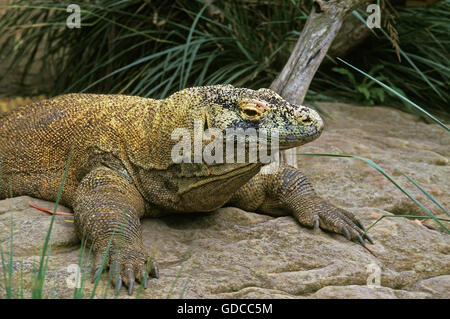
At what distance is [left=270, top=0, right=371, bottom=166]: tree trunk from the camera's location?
16.7 feet

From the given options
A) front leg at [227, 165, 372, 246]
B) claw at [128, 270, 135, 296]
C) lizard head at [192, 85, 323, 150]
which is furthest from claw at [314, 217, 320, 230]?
claw at [128, 270, 135, 296]

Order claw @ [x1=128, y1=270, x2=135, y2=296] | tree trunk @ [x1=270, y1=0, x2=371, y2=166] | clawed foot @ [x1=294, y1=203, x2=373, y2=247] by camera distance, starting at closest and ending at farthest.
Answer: claw @ [x1=128, y1=270, x2=135, y2=296] < clawed foot @ [x1=294, y1=203, x2=373, y2=247] < tree trunk @ [x1=270, y1=0, x2=371, y2=166]

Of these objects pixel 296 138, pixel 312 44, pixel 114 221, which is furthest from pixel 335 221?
pixel 312 44

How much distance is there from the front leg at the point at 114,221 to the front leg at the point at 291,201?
0.88m

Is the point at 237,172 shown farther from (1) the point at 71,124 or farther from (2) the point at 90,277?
(1) the point at 71,124

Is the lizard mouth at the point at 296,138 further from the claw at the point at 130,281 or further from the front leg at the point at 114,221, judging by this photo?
the claw at the point at 130,281

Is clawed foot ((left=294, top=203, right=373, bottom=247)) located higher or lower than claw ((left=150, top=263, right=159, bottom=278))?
lower

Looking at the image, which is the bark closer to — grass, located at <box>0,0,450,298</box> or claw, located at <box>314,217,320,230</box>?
grass, located at <box>0,0,450,298</box>

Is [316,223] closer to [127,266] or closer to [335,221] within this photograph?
[335,221]

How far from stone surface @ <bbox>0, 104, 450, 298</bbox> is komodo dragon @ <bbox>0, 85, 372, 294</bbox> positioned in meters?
0.15

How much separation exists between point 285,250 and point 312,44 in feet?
7.35

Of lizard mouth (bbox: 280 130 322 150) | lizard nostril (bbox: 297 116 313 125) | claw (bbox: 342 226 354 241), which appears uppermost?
lizard nostril (bbox: 297 116 313 125)

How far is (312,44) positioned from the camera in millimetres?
5145

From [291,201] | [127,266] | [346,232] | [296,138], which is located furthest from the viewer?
[291,201]
